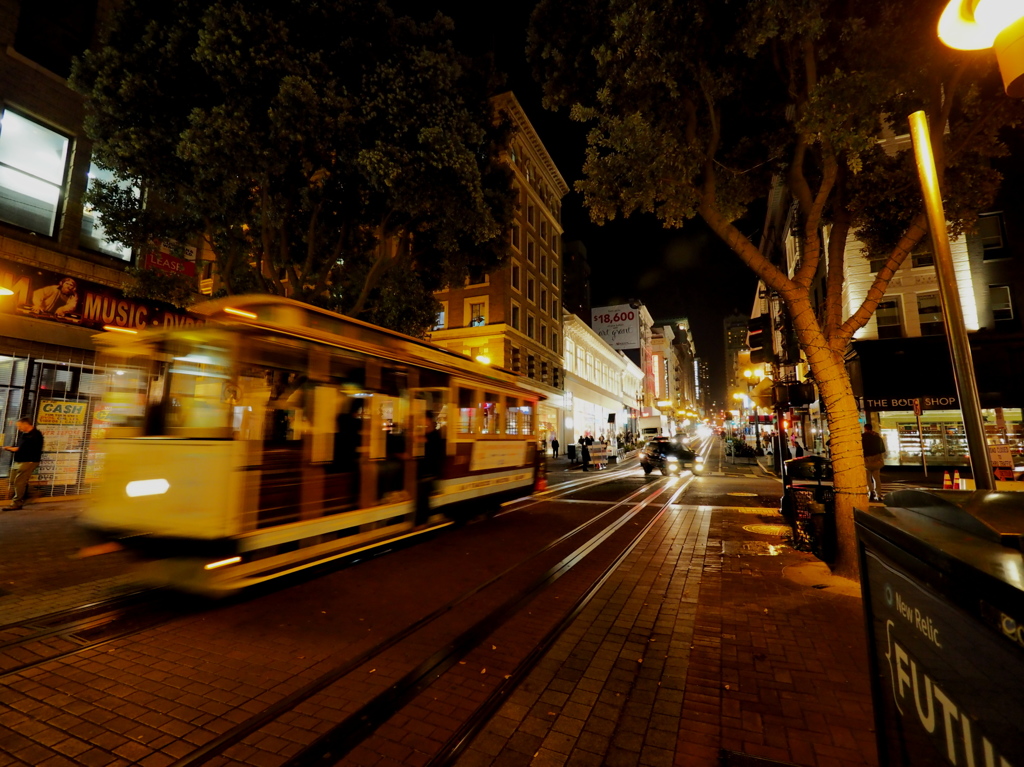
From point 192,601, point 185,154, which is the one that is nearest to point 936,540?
point 192,601

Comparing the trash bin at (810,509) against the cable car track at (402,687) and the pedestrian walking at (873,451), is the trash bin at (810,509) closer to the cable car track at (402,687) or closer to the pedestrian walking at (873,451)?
the pedestrian walking at (873,451)

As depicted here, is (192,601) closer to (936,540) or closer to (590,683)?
(590,683)

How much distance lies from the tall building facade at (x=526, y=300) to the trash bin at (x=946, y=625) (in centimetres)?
2538

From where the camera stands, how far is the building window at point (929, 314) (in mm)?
21422

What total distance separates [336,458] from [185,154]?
7.85 meters

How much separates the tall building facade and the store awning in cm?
1569

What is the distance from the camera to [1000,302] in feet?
67.0

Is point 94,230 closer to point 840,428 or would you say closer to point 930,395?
point 840,428

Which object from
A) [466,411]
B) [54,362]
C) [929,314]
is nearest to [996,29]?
[466,411]

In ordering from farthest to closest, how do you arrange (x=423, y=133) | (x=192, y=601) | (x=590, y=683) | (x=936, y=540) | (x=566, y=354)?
(x=566, y=354) < (x=423, y=133) < (x=192, y=601) < (x=590, y=683) < (x=936, y=540)

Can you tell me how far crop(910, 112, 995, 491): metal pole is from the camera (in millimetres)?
3457

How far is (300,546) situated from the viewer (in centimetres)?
604

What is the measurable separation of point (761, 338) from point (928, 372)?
18877 millimetres

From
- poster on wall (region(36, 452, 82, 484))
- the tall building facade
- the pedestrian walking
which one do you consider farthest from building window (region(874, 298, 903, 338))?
poster on wall (region(36, 452, 82, 484))
